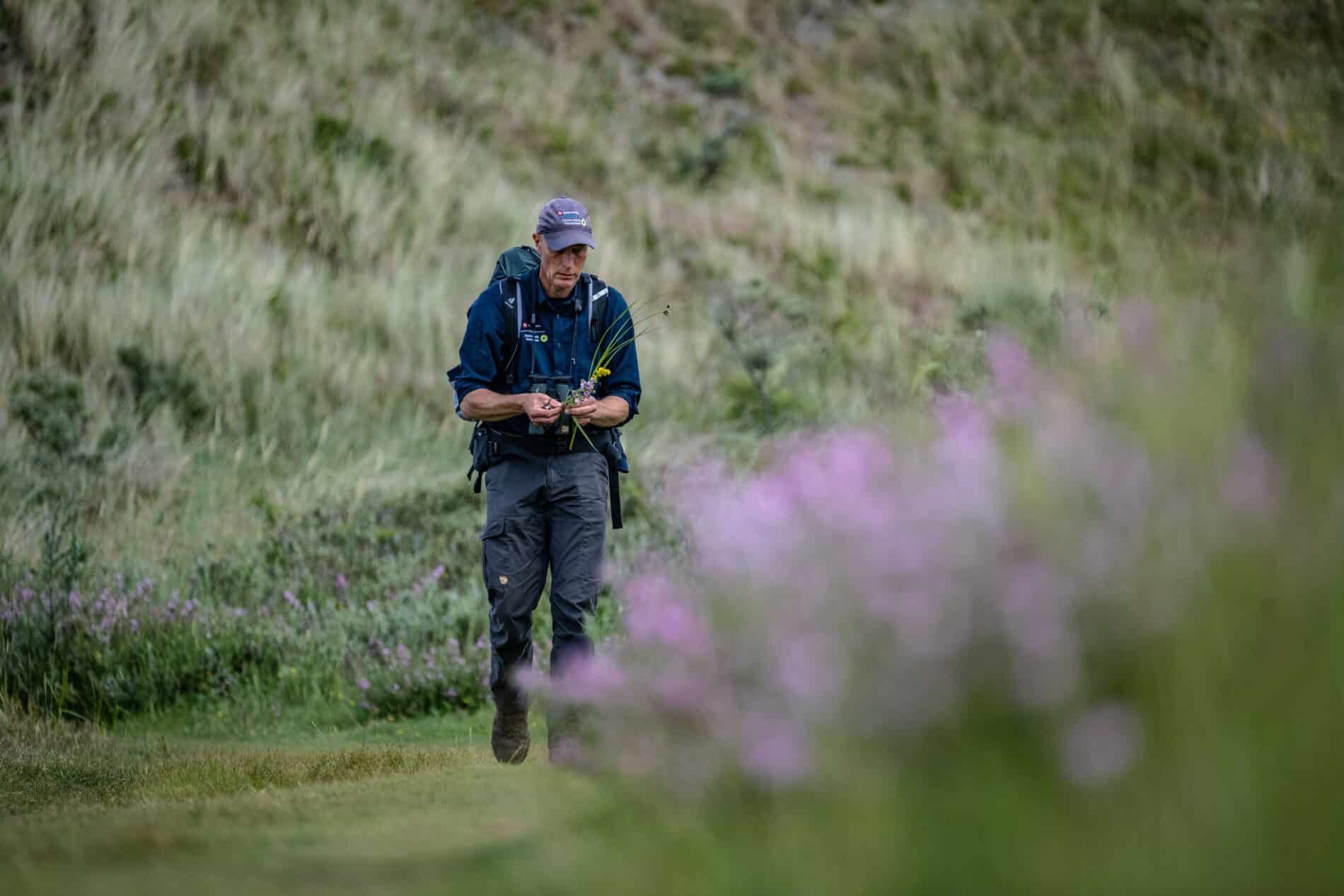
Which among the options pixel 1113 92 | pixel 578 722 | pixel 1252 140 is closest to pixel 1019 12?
pixel 1113 92

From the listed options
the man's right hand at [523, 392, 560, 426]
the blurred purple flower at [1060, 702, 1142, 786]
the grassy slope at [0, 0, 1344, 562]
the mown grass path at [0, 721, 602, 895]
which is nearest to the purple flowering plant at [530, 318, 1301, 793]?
the blurred purple flower at [1060, 702, 1142, 786]

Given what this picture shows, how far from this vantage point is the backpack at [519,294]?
6922 mm

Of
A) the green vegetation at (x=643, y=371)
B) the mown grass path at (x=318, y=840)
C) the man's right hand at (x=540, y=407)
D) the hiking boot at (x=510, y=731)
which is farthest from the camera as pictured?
the hiking boot at (x=510, y=731)

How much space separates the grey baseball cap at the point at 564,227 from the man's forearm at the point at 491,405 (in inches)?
27.9

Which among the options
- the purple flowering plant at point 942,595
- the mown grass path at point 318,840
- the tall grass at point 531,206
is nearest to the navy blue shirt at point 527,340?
the tall grass at point 531,206

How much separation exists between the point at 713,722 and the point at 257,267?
604 inches

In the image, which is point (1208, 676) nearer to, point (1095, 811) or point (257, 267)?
point (1095, 811)

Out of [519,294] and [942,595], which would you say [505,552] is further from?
[942,595]

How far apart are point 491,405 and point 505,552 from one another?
720 mm

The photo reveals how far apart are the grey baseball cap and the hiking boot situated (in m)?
2.17

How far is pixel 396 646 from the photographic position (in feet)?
33.1

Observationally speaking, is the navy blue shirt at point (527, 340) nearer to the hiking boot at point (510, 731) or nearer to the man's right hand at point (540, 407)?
the man's right hand at point (540, 407)

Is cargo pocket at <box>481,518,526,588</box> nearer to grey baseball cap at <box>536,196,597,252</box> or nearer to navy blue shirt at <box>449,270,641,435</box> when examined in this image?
navy blue shirt at <box>449,270,641,435</box>

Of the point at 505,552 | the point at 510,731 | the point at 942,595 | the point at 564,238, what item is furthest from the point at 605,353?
the point at 942,595
